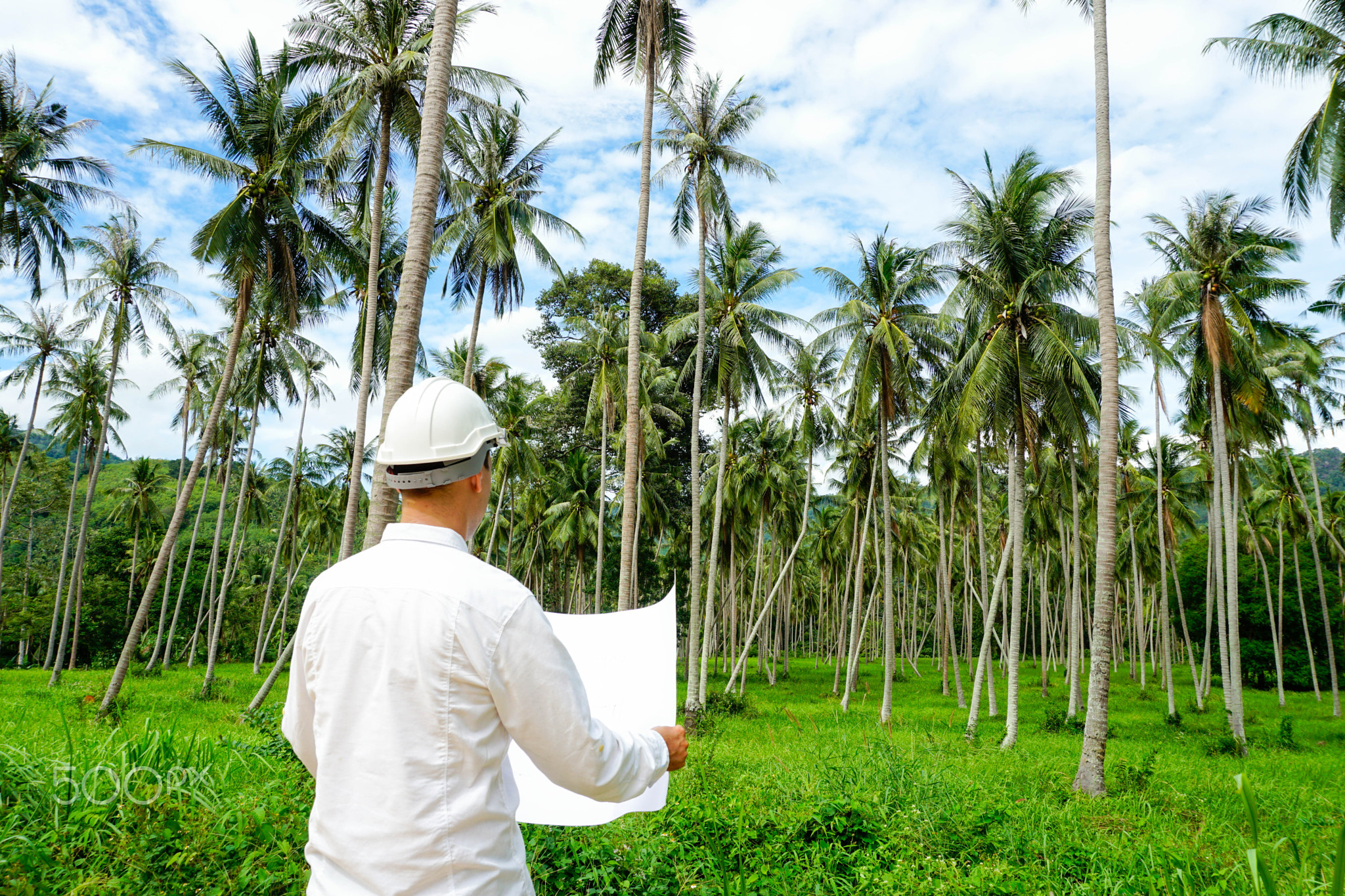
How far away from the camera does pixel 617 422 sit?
2983cm

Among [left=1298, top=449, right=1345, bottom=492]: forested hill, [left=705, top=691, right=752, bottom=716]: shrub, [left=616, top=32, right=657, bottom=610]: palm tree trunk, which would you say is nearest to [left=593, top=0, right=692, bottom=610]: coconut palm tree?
[left=616, top=32, right=657, bottom=610]: palm tree trunk

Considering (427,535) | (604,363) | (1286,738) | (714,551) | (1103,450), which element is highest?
(604,363)

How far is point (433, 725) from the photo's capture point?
1.43 m

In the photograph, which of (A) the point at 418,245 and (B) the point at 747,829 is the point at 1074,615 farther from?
(A) the point at 418,245

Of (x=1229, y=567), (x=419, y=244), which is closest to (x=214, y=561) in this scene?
(x=419, y=244)

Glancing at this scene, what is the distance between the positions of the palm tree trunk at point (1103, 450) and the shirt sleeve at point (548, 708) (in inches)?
436

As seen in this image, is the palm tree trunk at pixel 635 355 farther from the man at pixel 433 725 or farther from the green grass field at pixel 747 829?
the man at pixel 433 725

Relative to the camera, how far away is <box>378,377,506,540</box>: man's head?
1584 mm

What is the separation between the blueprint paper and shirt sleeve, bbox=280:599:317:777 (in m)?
0.49

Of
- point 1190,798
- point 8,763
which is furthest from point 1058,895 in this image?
point 1190,798

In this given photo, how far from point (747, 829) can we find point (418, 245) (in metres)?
5.64

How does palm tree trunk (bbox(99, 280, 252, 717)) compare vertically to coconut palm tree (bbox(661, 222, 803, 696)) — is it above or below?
below

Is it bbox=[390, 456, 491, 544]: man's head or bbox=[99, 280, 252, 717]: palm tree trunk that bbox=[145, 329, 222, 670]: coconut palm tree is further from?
bbox=[390, 456, 491, 544]: man's head

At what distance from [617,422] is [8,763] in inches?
1002
